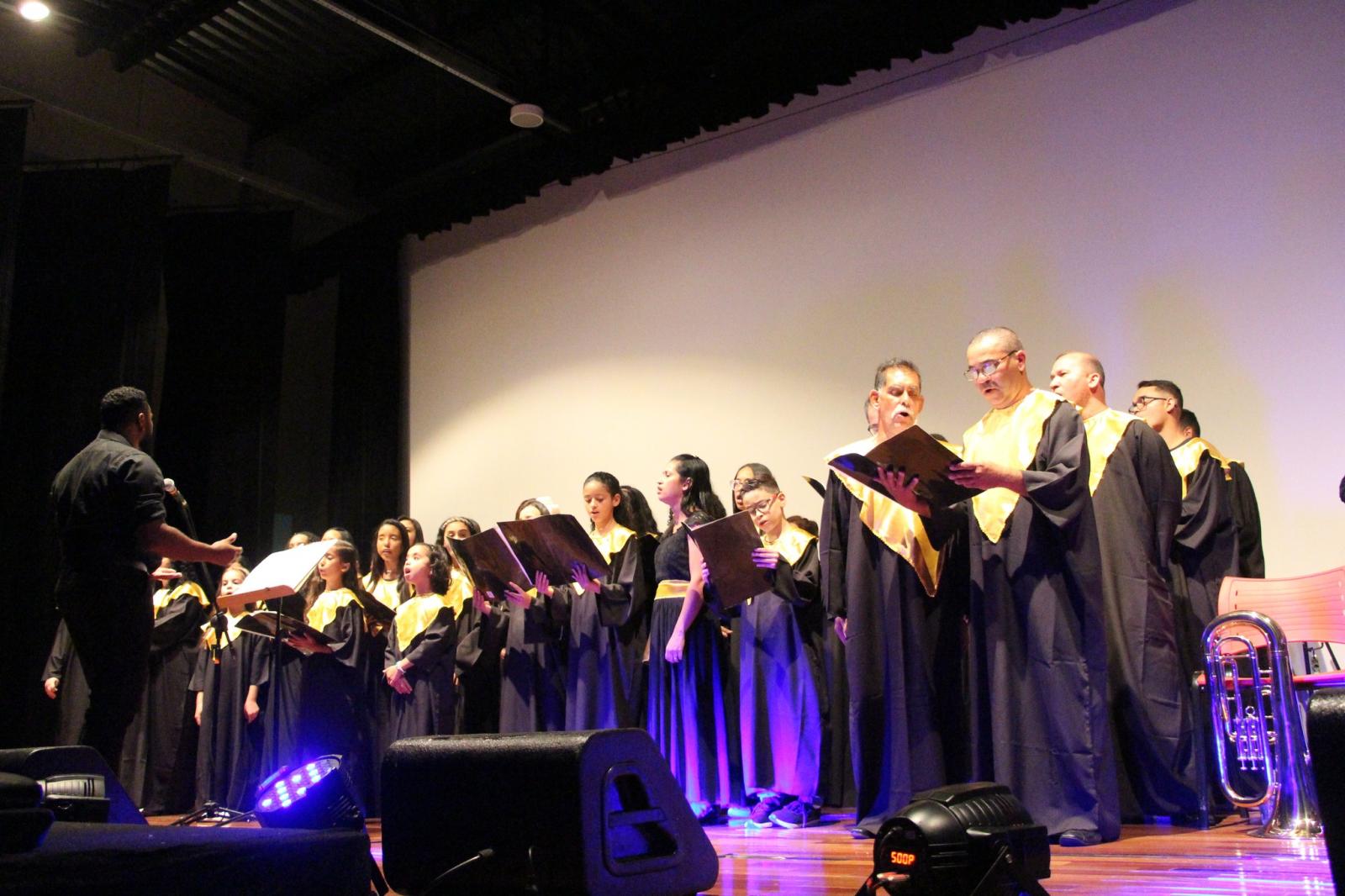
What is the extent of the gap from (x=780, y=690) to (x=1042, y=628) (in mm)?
1763

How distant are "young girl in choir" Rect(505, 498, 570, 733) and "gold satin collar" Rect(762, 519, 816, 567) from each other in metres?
1.17

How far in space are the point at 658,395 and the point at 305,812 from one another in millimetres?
6038

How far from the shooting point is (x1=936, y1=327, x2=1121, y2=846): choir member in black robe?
11.5ft

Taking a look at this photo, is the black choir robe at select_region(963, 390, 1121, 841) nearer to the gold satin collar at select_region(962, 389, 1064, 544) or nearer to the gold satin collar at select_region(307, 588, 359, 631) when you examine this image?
the gold satin collar at select_region(962, 389, 1064, 544)

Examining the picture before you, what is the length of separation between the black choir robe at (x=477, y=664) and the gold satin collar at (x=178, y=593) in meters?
1.98

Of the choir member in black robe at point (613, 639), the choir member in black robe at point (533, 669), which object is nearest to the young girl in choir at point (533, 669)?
the choir member in black robe at point (533, 669)

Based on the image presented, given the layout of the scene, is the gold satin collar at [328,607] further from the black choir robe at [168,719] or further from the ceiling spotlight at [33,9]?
the ceiling spotlight at [33,9]

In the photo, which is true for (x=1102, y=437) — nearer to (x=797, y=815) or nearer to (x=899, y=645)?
(x=899, y=645)

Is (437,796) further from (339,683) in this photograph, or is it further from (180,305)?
(180,305)

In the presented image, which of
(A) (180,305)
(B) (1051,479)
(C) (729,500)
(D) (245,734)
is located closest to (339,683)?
(D) (245,734)

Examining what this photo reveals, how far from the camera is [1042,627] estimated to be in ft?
11.9

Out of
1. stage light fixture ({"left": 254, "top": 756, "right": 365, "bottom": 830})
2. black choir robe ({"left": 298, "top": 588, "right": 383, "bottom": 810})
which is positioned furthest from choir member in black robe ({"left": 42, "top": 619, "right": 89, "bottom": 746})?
stage light fixture ({"left": 254, "top": 756, "right": 365, "bottom": 830})

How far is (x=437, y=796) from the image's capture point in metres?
2.22

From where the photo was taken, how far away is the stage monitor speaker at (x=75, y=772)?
2316 mm
